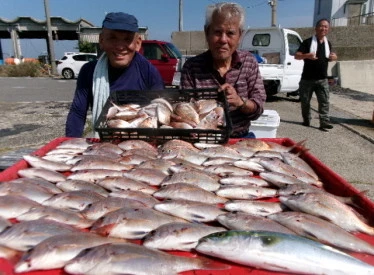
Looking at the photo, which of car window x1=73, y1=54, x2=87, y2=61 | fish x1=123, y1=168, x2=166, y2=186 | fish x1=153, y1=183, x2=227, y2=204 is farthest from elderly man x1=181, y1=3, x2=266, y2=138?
car window x1=73, y1=54, x2=87, y2=61

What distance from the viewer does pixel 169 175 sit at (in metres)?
1.89

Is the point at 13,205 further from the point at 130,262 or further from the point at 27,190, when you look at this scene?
the point at 130,262

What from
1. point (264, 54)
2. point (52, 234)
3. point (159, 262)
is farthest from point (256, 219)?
point (264, 54)

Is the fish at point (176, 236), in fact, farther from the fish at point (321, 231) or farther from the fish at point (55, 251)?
the fish at point (321, 231)

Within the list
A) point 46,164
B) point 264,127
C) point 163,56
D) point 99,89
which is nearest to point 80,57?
point 163,56

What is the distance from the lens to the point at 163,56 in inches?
524

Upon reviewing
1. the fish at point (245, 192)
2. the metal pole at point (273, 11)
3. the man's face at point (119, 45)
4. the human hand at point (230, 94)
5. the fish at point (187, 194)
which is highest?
the metal pole at point (273, 11)

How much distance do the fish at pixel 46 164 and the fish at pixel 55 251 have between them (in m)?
0.85

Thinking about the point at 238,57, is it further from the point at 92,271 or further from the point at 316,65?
the point at 316,65

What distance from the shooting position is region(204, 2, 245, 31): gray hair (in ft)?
9.33

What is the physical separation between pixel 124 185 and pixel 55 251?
63cm

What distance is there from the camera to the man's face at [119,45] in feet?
9.75

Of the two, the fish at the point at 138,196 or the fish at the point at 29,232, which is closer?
the fish at the point at 29,232

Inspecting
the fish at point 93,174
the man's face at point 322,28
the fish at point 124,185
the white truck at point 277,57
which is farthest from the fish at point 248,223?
the white truck at point 277,57
